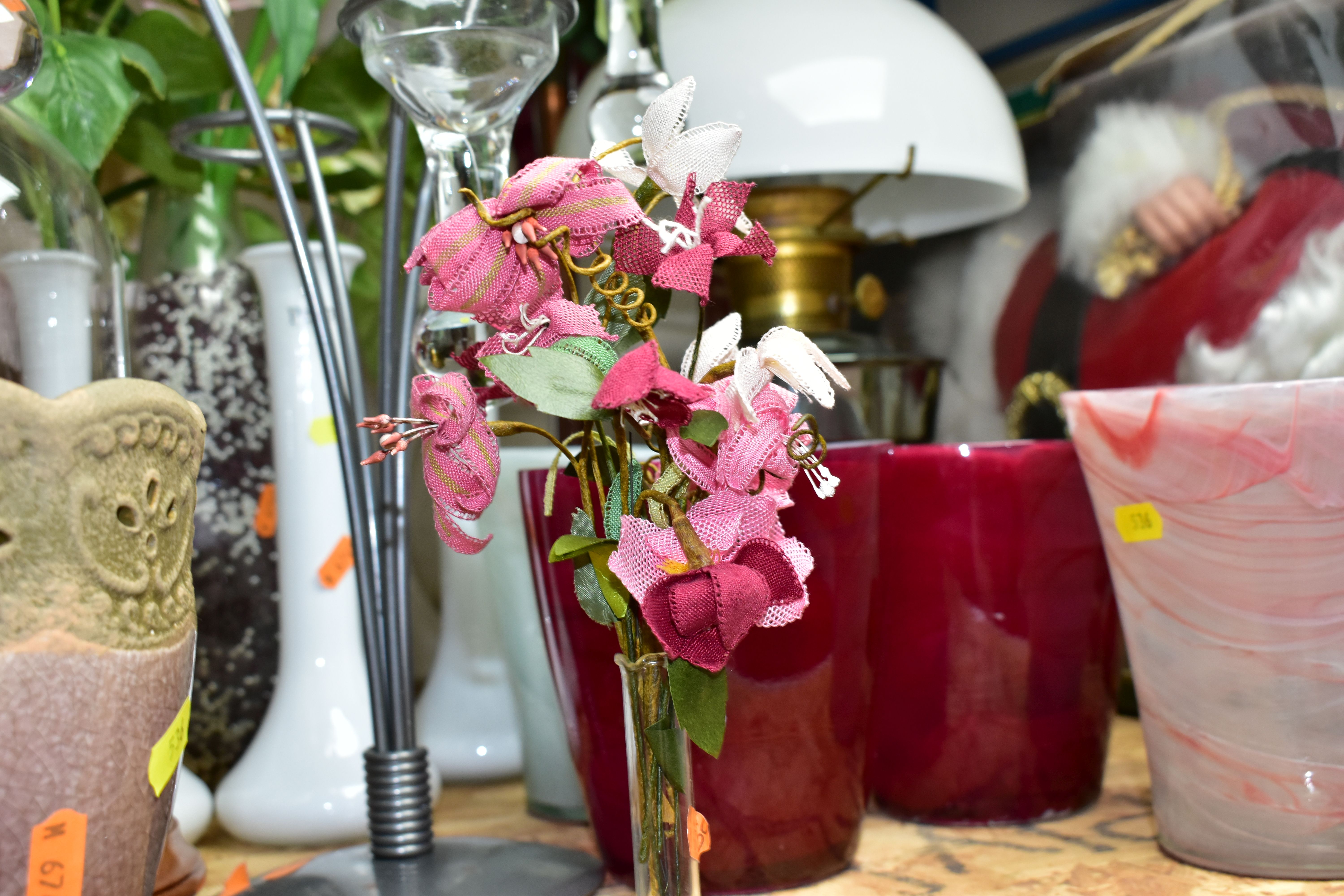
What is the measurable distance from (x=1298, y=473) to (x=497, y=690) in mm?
483

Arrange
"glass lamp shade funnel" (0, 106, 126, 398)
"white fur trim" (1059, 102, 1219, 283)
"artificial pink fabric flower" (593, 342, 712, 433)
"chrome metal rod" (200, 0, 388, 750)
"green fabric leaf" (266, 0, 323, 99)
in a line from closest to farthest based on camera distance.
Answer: "artificial pink fabric flower" (593, 342, 712, 433), "glass lamp shade funnel" (0, 106, 126, 398), "chrome metal rod" (200, 0, 388, 750), "green fabric leaf" (266, 0, 323, 99), "white fur trim" (1059, 102, 1219, 283)

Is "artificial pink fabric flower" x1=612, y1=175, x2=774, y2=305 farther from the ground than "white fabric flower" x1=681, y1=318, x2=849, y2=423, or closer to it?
farther from the ground

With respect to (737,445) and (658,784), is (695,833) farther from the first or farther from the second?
(737,445)

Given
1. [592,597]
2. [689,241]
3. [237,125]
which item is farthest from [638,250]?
[237,125]

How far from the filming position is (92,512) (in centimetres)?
35

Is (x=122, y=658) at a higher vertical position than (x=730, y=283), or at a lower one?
lower

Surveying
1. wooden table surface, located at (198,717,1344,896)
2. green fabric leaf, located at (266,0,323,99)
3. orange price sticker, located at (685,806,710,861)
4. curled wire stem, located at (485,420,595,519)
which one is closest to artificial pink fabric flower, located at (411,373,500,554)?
curled wire stem, located at (485,420,595,519)

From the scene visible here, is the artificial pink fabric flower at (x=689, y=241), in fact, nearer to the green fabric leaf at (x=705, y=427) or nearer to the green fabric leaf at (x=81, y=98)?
the green fabric leaf at (x=705, y=427)

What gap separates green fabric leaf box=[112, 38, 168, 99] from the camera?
63 centimetres

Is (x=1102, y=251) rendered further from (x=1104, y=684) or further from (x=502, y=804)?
(x=502, y=804)

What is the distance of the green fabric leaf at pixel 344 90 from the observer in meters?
0.76

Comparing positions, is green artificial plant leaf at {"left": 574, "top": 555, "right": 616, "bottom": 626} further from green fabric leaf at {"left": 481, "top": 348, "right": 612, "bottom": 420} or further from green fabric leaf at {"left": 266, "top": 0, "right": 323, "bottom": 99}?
green fabric leaf at {"left": 266, "top": 0, "right": 323, "bottom": 99}

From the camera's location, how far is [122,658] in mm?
355

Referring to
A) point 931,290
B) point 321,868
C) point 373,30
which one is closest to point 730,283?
point 931,290
